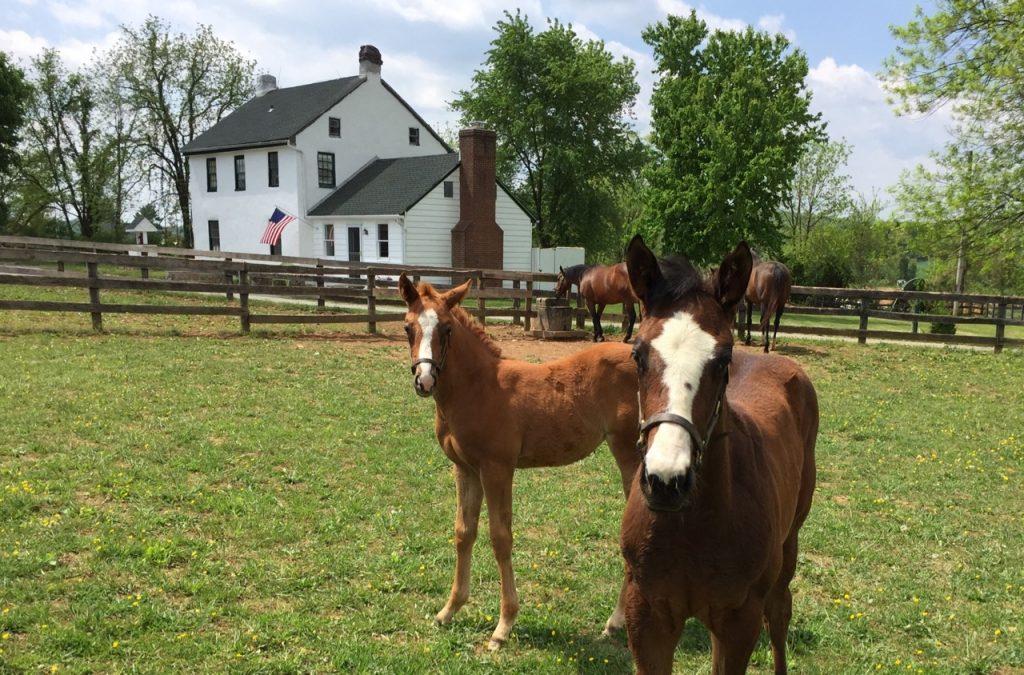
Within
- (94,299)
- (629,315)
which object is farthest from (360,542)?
(629,315)

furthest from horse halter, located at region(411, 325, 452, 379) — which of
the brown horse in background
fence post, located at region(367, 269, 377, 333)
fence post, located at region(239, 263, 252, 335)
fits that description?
fence post, located at region(367, 269, 377, 333)

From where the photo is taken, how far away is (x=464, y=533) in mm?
4176

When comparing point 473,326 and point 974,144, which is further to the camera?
point 974,144

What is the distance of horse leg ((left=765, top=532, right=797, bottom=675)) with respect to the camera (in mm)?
3424

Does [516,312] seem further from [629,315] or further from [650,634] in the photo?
[650,634]

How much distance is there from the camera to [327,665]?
357 centimetres

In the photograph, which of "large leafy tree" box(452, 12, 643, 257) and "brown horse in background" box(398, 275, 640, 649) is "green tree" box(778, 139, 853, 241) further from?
"brown horse in background" box(398, 275, 640, 649)

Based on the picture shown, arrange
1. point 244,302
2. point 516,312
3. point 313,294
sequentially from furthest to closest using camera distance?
point 516,312 → point 313,294 → point 244,302

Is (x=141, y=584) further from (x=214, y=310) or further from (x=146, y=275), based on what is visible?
(x=146, y=275)

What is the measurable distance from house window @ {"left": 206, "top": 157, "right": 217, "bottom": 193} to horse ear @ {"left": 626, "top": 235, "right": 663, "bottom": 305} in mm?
38447

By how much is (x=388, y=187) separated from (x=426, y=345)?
2839cm

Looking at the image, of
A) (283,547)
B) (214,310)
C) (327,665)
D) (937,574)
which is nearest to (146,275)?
(214,310)

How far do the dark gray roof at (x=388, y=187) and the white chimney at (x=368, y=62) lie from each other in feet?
14.9

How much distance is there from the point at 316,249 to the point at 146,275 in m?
10.9
